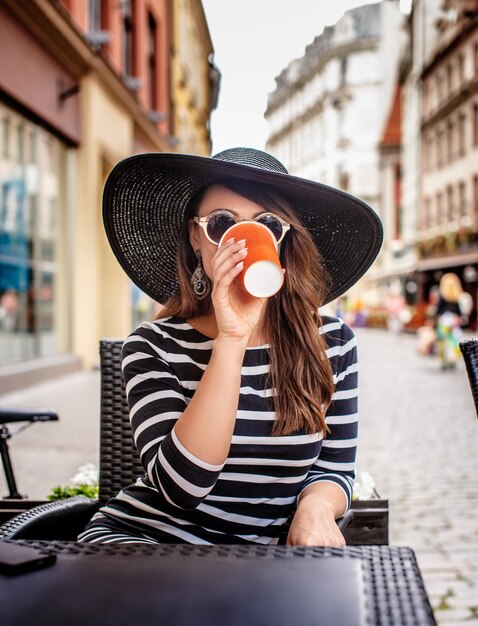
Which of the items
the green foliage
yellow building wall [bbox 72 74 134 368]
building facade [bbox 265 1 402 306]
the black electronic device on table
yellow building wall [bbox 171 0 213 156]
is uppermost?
building facade [bbox 265 1 402 306]

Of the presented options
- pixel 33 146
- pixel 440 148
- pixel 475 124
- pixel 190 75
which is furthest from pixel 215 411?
pixel 440 148

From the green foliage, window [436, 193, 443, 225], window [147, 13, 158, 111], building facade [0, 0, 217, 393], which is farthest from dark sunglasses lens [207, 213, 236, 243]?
window [436, 193, 443, 225]

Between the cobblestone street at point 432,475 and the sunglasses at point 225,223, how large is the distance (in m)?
1.95

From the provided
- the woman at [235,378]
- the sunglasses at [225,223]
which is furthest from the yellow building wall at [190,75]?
the sunglasses at [225,223]

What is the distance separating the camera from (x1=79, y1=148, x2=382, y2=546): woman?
1.52m

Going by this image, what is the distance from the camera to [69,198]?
1209cm

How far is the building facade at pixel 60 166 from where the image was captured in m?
9.55

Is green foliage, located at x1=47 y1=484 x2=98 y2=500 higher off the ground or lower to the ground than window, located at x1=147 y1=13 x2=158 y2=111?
lower

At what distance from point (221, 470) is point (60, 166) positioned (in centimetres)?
1088

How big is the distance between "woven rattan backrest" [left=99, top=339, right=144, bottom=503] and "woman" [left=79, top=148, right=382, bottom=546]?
0.37m

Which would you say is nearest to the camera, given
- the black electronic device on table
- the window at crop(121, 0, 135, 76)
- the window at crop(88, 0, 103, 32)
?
the black electronic device on table

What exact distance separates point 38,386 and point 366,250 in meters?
8.52

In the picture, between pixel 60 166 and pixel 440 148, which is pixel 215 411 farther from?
pixel 440 148

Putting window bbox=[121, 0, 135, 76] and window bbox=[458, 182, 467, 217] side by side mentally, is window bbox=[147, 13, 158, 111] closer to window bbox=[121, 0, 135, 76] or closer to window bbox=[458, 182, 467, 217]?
window bbox=[121, 0, 135, 76]
